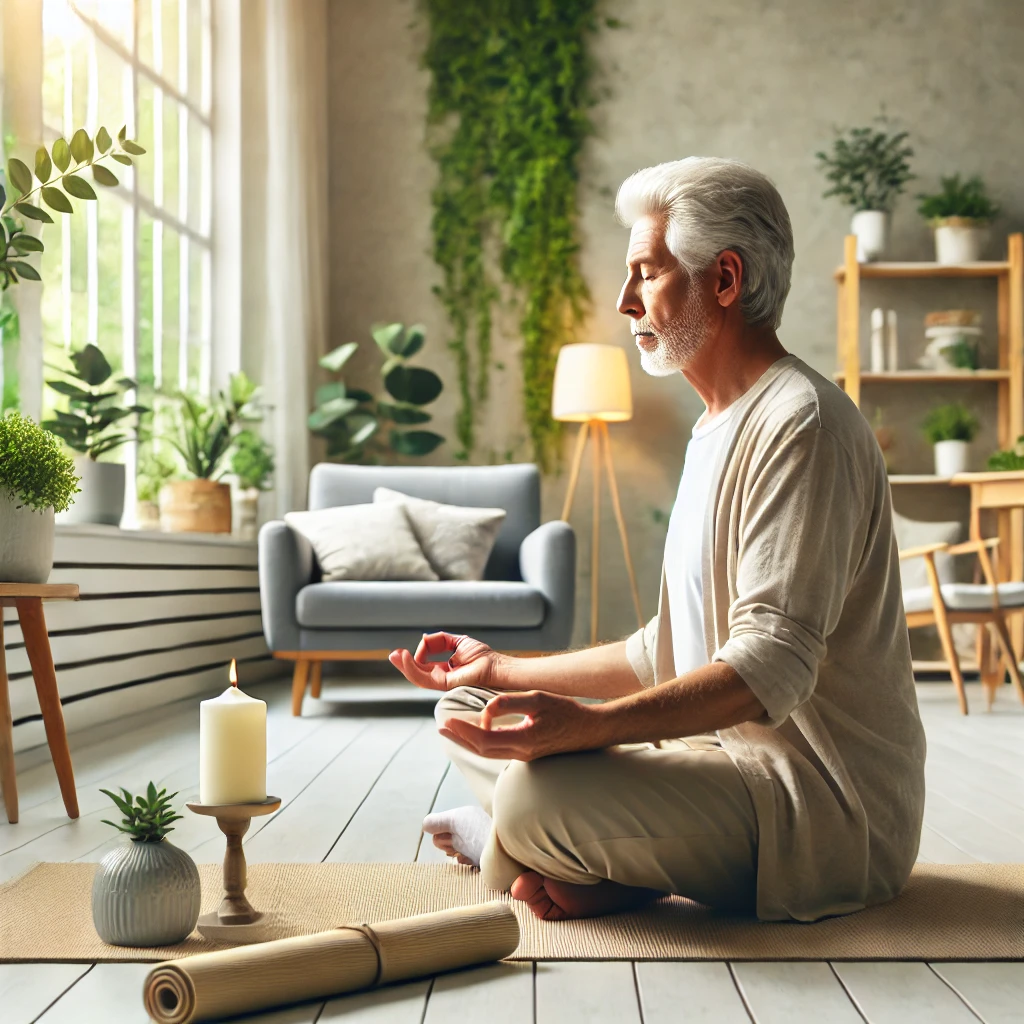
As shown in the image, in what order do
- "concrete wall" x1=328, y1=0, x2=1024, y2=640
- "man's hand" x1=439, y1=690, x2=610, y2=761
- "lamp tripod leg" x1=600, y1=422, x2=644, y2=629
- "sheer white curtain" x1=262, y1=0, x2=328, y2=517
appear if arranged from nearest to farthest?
"man's hand" x1=439, y1=690, x2=610, y2=761
"sheer white curtain" x1=262, y1=0, x2=328, y2=517
"lamp tripod leg" x1=600, y1=422, x2=644, y2=629
"concrete wall" x1=328, y1=0, x2=1024, y2=640

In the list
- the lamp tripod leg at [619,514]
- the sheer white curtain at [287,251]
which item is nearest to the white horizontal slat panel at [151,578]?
the sheer white curtain at [287,251]

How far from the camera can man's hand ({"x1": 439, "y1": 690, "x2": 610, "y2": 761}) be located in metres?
1.32

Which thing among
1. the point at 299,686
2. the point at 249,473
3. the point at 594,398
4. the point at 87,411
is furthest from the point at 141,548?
the point at 594,398

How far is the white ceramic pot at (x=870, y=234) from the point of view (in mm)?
5168

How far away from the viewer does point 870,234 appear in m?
5.17

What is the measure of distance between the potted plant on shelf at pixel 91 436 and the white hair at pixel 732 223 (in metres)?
2.19

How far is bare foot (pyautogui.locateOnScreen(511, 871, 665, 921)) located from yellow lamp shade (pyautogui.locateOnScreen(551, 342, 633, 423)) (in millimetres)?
3636

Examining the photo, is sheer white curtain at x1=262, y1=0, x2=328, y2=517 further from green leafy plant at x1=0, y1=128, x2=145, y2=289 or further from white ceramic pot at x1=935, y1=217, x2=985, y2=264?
green leafy plant at x1=0, y1=128, x2=145, y2=289

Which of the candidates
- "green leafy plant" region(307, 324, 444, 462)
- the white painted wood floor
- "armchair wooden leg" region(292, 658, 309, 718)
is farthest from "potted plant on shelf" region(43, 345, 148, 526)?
"green leafy plant" region(307, 324, 444, 462)

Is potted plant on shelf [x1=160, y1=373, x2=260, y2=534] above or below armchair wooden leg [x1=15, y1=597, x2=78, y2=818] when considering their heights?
above

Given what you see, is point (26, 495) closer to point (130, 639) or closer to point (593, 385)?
point (130, 639)

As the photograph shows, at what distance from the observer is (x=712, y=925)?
4.90 feet

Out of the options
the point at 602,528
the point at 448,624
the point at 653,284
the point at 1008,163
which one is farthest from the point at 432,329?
the point at 653,284

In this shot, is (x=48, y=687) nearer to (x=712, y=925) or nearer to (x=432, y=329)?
(x=712, y=925)
